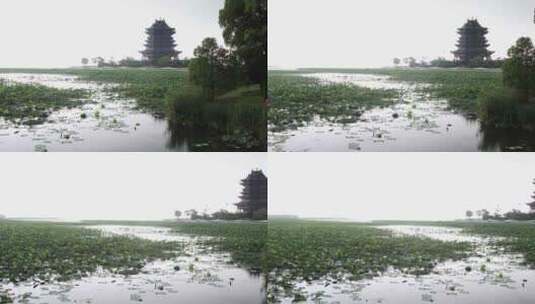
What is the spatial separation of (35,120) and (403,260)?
2.62 metres

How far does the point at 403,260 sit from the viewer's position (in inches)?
205

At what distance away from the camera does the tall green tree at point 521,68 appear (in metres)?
5.21

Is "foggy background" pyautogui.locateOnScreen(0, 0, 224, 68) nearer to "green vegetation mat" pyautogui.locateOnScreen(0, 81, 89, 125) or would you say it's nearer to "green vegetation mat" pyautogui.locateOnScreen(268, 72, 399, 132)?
"green vegetation mat" pyautogui.locateOnScreen(0, 81, 89, 125)

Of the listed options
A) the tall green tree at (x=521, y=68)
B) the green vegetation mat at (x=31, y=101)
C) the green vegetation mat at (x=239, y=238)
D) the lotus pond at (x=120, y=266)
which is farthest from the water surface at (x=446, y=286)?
the green vegetation mat at (x=31, y=101)

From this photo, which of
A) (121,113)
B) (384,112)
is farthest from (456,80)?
(121,113)

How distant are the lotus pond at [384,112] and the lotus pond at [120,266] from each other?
0.77 metres

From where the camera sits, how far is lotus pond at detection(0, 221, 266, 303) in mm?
5059

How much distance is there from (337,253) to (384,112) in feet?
3.28

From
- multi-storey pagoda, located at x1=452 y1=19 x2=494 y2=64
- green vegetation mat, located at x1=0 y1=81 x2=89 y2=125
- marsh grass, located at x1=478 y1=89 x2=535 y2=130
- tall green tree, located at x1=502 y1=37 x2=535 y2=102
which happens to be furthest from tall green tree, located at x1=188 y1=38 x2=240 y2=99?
tall green tree, located at x1=502 y1=37 x2=535 y2=102

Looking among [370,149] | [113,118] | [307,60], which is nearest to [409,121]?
[370,149]

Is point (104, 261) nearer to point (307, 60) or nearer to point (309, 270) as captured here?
point (309, 270)

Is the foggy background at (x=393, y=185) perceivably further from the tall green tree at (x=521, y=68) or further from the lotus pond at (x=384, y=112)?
the tall green tree at (x=521, y=68)

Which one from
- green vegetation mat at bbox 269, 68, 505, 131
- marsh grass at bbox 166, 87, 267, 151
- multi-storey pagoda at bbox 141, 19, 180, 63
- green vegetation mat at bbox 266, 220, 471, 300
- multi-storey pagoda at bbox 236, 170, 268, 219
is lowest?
green vegetation mat at bbox 266, 220, 471, 300

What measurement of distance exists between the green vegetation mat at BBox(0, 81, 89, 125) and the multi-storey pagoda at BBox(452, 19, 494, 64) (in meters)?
2.56
